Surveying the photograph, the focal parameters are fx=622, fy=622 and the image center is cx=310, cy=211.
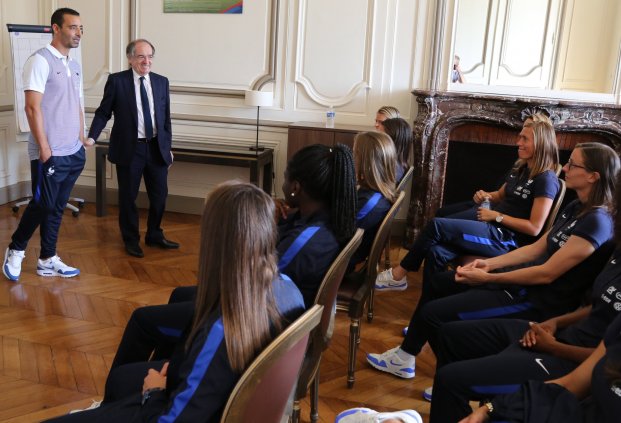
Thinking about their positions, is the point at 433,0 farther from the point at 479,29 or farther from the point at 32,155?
the point at 32,155

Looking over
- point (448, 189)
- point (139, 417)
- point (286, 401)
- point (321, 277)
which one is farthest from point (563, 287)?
point (448, 189)

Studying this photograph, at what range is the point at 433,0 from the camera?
5273 mm

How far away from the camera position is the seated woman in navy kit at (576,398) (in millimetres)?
1576

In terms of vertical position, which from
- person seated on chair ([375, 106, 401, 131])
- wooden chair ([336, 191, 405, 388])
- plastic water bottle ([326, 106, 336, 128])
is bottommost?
wooden chair ([336, 191, 405, 388])

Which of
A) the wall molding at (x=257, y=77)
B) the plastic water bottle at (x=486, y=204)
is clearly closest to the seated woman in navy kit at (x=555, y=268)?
the plastic water bottle at (x=486, y=204)

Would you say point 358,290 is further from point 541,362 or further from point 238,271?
point 238,271

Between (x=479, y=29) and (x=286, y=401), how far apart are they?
4.35m

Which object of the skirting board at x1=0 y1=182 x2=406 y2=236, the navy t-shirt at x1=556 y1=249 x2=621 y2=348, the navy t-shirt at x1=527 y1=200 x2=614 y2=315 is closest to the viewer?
the navy t-shirt at x1=556 y1=249 x2=621 y2=348

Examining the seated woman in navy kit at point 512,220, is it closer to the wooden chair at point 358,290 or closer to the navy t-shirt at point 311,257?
the wooden chair at point 358,290

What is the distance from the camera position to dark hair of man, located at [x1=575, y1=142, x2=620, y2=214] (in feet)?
7.90

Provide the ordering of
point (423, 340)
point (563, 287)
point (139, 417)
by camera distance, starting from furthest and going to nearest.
A: 1. point (423, 340)
2. point (563, 287)
3. point (139, 417)

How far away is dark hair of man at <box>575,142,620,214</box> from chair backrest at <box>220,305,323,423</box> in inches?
55.1

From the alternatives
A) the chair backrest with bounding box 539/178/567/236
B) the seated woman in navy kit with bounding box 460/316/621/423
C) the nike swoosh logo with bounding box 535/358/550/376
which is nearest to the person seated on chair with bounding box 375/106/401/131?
the chair backrest with bounding box 539/178/567/236

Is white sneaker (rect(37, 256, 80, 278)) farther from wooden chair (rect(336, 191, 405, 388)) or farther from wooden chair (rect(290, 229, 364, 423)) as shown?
wooden chair (rect(290, 229, 364, 423))
